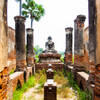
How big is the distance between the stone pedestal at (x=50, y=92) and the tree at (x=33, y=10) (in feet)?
49.2

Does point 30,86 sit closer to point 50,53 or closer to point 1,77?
point 1,77

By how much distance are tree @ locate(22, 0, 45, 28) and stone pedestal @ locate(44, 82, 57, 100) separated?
Result: 49.2 feet

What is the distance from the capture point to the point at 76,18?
6.23m

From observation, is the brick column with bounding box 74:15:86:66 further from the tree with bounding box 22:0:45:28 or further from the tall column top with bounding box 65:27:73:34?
the tree with bounding box 22:0:45:28

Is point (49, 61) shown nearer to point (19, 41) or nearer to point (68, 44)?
point (68, 44)

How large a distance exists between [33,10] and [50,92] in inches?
600

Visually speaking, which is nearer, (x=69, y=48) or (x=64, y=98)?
(x=64, y=98)

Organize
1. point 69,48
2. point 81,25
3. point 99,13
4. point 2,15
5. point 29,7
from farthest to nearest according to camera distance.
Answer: point 29,7 < point 69,48 < point 81,25 < point 2,15 < point 99,13

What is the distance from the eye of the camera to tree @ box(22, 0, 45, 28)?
15433 mm

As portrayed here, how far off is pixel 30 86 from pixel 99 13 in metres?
5.16

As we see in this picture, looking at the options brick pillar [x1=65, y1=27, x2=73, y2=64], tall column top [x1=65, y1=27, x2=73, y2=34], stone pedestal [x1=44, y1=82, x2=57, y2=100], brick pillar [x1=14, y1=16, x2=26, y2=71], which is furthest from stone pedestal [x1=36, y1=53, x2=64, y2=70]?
stone pedestal [x1=44, y1=82, x2=57, y2=100]

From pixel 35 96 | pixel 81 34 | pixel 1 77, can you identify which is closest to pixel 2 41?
pixel 1 77

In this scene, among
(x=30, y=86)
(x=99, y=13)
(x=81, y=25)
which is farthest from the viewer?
(x=81, y=25)

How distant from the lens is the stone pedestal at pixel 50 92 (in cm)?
310
